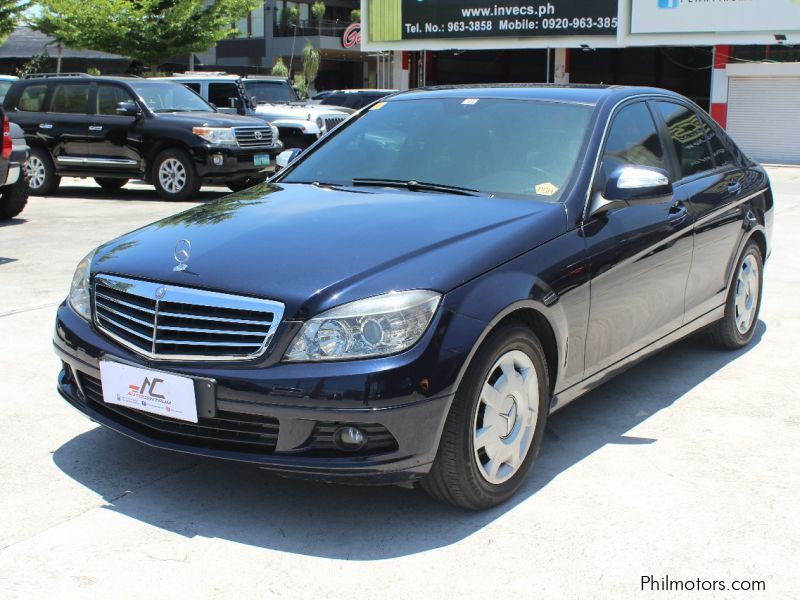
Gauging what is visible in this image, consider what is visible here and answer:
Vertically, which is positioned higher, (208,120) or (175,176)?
(208,120)

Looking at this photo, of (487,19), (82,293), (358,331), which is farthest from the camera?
(487,19)

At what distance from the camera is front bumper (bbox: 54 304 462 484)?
3.14 meters

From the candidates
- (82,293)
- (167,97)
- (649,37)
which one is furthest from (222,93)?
(649,37)

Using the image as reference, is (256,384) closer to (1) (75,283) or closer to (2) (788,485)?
(1) (75,283)

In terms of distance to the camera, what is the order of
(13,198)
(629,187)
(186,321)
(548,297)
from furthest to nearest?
(13,198) → (629,187) → (548,297) → (186,321)

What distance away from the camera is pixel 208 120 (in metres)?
13.8

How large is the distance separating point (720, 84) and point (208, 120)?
18.4 m

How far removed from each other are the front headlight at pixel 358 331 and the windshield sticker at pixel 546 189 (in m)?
1.16

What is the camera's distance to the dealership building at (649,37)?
86.0ft

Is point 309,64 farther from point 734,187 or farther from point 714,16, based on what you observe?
point 734,187

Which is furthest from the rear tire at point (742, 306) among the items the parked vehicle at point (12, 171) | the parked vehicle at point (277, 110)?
the parked vehicle at point (277, 110)

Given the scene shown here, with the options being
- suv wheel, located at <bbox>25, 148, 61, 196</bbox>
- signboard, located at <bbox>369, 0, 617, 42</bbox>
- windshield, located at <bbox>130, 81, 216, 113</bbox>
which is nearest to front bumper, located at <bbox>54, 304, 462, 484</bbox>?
windshield, located at <bbox>130, 81, 216, 113</bbox>

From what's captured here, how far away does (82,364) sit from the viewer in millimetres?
3701

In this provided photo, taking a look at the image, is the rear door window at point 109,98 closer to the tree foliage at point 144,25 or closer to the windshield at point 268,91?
the windshield at point 268,91
